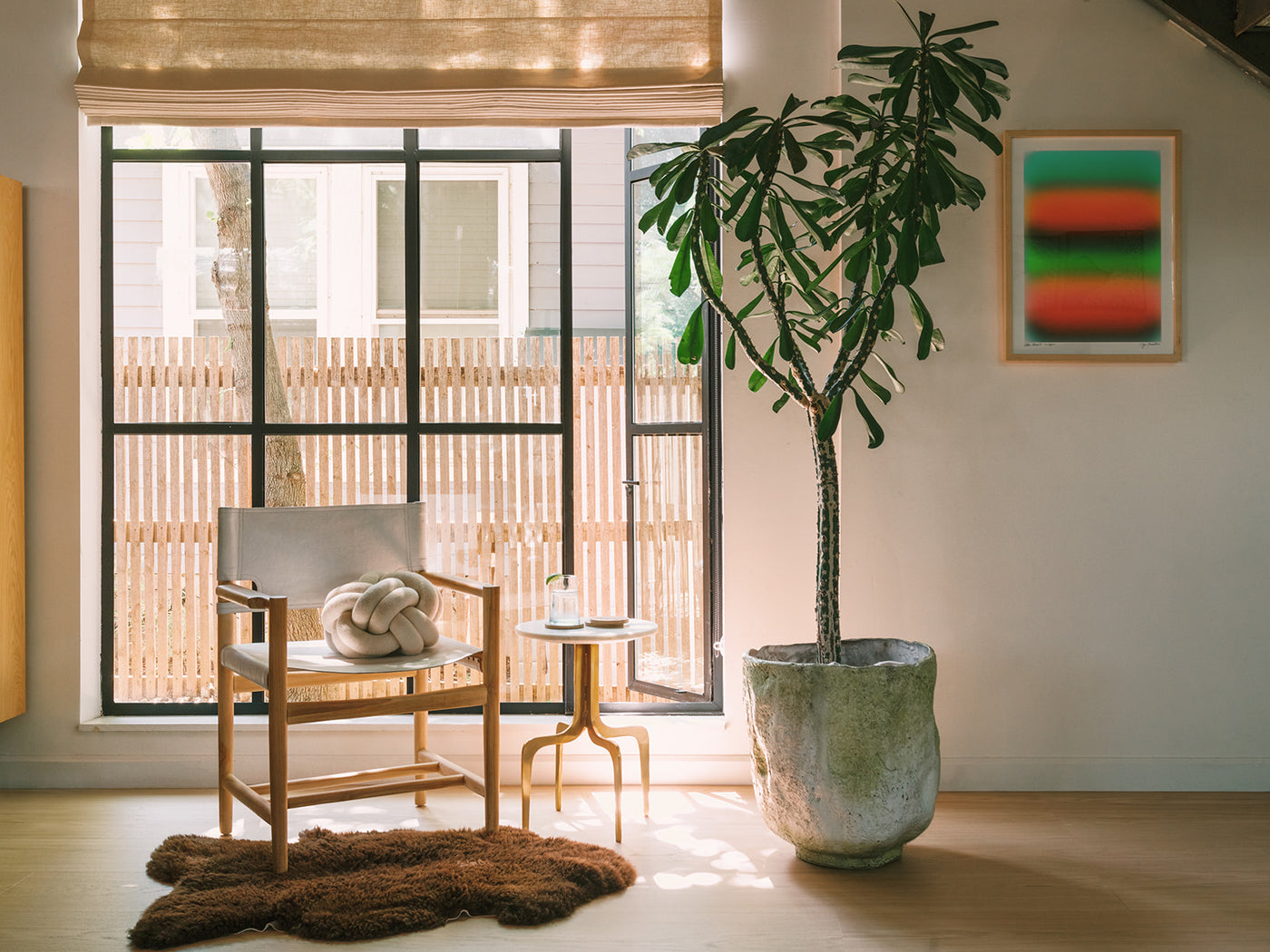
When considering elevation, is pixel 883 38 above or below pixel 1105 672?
above

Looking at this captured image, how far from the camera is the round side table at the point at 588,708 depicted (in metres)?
3.04

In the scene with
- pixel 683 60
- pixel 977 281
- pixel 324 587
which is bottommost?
pixel 324 587

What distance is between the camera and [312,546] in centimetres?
320

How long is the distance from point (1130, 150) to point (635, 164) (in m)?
1.67

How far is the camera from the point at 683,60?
352cm

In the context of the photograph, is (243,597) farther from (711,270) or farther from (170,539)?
(711,270)

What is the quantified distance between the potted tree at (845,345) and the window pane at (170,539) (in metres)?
1.79

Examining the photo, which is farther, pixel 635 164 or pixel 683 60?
pixel 635 164

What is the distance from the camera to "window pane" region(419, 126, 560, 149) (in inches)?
147

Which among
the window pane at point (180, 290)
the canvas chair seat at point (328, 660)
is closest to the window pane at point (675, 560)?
the canvas chair seat at point (328, 660)

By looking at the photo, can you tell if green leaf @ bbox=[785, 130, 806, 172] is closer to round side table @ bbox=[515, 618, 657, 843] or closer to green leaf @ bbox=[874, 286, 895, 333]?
green leaf @ bbox=[874, 286, 895, 333]

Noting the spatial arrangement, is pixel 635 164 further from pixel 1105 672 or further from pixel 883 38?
pixel 1105 672

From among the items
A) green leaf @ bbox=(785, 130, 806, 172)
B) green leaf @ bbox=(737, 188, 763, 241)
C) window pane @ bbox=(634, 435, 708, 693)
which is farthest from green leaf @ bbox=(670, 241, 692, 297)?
window pane @ bbox=(634, 435, 708, 693)

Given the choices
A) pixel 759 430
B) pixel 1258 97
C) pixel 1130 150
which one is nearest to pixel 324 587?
pixel 759 430
